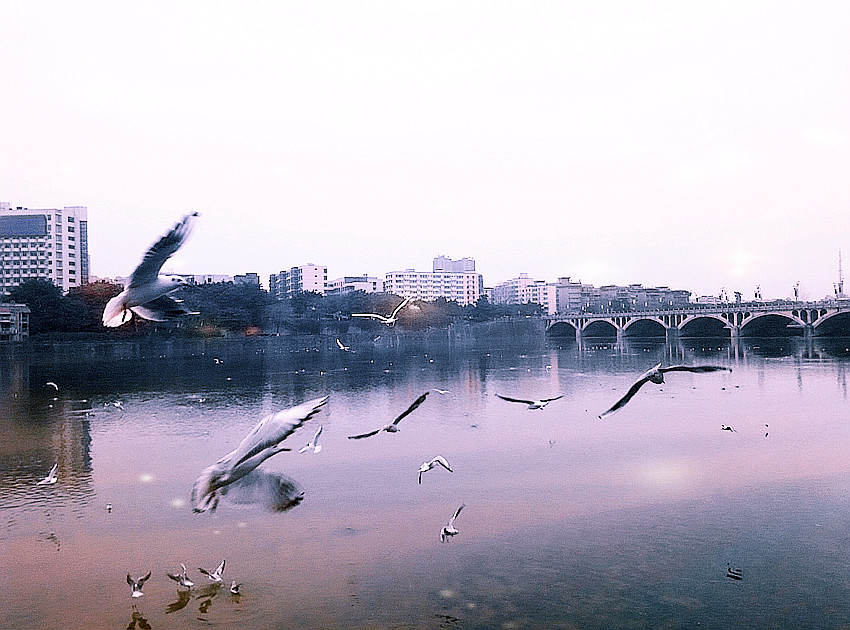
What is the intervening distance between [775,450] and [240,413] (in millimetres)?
19925

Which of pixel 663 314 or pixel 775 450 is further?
pixel 663 314

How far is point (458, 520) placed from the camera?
42.2 ft

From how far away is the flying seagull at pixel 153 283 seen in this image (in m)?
4.67

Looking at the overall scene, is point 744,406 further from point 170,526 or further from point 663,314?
point 663,314

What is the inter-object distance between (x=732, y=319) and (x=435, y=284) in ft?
329

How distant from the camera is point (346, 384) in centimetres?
4081

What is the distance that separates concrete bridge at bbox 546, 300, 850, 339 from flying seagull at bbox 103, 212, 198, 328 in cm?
8848

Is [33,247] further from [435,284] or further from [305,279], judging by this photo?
[435,284]

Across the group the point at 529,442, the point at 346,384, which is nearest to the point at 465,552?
the point at 529,442

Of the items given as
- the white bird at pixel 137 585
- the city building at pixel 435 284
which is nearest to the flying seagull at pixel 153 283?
the white bird at pixel 137 585

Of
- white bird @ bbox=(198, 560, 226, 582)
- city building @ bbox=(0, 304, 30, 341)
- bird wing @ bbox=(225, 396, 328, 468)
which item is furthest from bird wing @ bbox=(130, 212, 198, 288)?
city building @ bbox=(0, 304, 30, 341)

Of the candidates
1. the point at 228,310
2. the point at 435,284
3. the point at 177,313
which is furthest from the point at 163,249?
the point at 435,284

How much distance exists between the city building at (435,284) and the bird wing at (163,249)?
173563 mm

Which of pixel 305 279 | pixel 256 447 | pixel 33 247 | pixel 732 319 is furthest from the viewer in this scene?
pixel 305 279
